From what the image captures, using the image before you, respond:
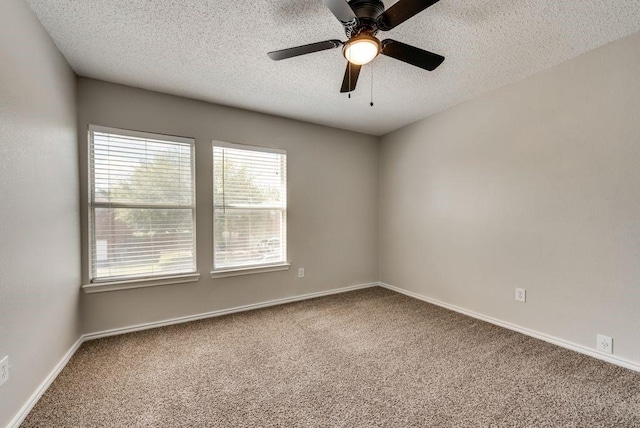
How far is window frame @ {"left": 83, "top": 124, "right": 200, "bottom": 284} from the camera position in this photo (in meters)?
2.55

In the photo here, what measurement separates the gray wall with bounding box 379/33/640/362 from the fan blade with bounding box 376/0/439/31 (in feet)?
6.16

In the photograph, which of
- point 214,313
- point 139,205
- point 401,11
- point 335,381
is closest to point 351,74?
point 401,11

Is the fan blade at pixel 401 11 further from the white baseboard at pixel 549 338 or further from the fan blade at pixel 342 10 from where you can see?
the white baseboard at pixel 549 338

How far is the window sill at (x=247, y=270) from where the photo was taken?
313 centimetres

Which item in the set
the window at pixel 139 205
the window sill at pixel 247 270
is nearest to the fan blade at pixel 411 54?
the window at pixel 139 205

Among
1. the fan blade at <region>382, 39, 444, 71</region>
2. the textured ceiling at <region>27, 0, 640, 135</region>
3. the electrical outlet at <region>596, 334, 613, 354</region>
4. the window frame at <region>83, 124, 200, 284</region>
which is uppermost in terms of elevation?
the textured ceiling at <region>27, 0, 640, 135</region>

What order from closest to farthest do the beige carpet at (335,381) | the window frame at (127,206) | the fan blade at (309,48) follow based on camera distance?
the beige carpet at (335,381), the fan blade at (309,48), the window frame at (127,206)

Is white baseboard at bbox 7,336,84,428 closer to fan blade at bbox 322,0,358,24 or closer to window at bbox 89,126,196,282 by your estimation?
window at bbox 89,126,196,282

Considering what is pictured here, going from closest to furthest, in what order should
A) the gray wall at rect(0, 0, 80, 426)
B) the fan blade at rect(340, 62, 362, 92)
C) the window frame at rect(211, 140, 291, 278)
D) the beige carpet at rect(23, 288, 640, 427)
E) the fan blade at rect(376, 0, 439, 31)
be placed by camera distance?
the fan blade at rect(376, 0, 439, 31), the gray wall at rect(0, 0, 80, 426), the beige carpet at rect(23, 288, 640, 427), the fan blade at rect(340, 62, 362, 92), the window frame at rect(211, 140, 291, 278)

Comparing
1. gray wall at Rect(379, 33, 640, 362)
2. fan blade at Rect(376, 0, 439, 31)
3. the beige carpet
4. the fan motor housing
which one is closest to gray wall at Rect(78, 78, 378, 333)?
the beige carpet

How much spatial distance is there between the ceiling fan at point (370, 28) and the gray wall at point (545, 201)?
1469mm

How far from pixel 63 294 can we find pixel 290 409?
199 centimetres

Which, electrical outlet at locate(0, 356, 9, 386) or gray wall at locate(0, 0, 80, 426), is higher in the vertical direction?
gray wall at locate(0, 0, 80, 426)

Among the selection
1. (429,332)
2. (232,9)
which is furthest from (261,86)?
(429,332)
